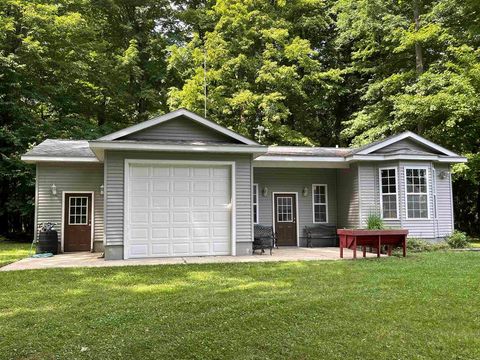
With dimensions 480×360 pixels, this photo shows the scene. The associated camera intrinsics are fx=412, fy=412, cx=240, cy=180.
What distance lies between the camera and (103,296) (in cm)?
612

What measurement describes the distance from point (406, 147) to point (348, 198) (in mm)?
2483

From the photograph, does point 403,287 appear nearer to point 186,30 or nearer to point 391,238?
point 391,238

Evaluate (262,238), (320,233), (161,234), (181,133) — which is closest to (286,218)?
(320,233)

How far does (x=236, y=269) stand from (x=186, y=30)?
20590 mm

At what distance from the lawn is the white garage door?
2233 mm

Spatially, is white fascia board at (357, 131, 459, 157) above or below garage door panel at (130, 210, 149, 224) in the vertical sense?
above

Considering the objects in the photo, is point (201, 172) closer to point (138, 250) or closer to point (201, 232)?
point (201, 232)

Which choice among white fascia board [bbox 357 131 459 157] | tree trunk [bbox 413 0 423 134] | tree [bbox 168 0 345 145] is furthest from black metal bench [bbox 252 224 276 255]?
tree trunk [bbox 413 0 423 134]

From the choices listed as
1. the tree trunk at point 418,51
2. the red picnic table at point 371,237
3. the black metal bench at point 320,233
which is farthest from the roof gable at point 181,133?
the tree trunk at point 418,51

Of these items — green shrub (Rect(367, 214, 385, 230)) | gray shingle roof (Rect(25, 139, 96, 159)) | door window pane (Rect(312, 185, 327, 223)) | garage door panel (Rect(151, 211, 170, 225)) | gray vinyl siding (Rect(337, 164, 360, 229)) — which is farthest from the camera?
door window pane (Rect(312, 185, 327, 223))

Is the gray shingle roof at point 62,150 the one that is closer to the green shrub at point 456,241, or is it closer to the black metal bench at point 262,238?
the black metal bench at point 262,238

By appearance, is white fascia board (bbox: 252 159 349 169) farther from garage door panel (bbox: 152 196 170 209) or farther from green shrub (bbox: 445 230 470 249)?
green shrub (bbox: 445 230 470 249)

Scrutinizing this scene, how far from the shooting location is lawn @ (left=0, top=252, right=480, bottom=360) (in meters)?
4.02

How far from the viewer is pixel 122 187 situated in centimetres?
1009
